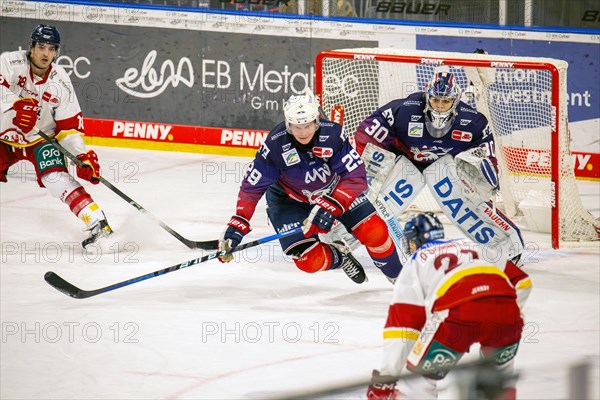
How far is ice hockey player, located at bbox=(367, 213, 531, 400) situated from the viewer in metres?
3.50

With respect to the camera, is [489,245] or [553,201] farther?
[553,201]

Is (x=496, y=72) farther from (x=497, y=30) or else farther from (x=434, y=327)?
(x=434, y=327)

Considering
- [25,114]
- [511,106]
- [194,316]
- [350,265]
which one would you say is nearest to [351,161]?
[350,265]

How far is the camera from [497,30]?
367 inches

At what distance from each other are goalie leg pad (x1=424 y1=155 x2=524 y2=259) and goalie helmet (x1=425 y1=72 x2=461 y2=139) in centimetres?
20

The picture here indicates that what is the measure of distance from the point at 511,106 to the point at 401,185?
191 cm

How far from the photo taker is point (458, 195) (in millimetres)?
6293

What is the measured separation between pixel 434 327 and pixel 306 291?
9.13 feet

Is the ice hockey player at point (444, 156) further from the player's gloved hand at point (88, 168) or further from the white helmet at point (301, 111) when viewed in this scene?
the player's gloved hand at point (88, 168)

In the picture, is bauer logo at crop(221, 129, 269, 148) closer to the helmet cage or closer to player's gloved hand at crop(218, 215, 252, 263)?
the helmet cage

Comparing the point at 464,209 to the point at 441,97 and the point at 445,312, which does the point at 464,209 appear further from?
the point at 445,312

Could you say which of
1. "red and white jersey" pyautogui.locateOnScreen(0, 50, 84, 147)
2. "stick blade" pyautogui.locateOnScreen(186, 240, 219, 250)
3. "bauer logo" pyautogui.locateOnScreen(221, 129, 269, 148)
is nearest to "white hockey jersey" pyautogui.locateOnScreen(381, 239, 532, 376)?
"stick blade" pyautogui.locateOnScreen(186, 240, 219, 250)

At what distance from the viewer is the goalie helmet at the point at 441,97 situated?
6.09 metres

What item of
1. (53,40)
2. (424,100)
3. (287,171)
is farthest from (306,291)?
(53,40)
